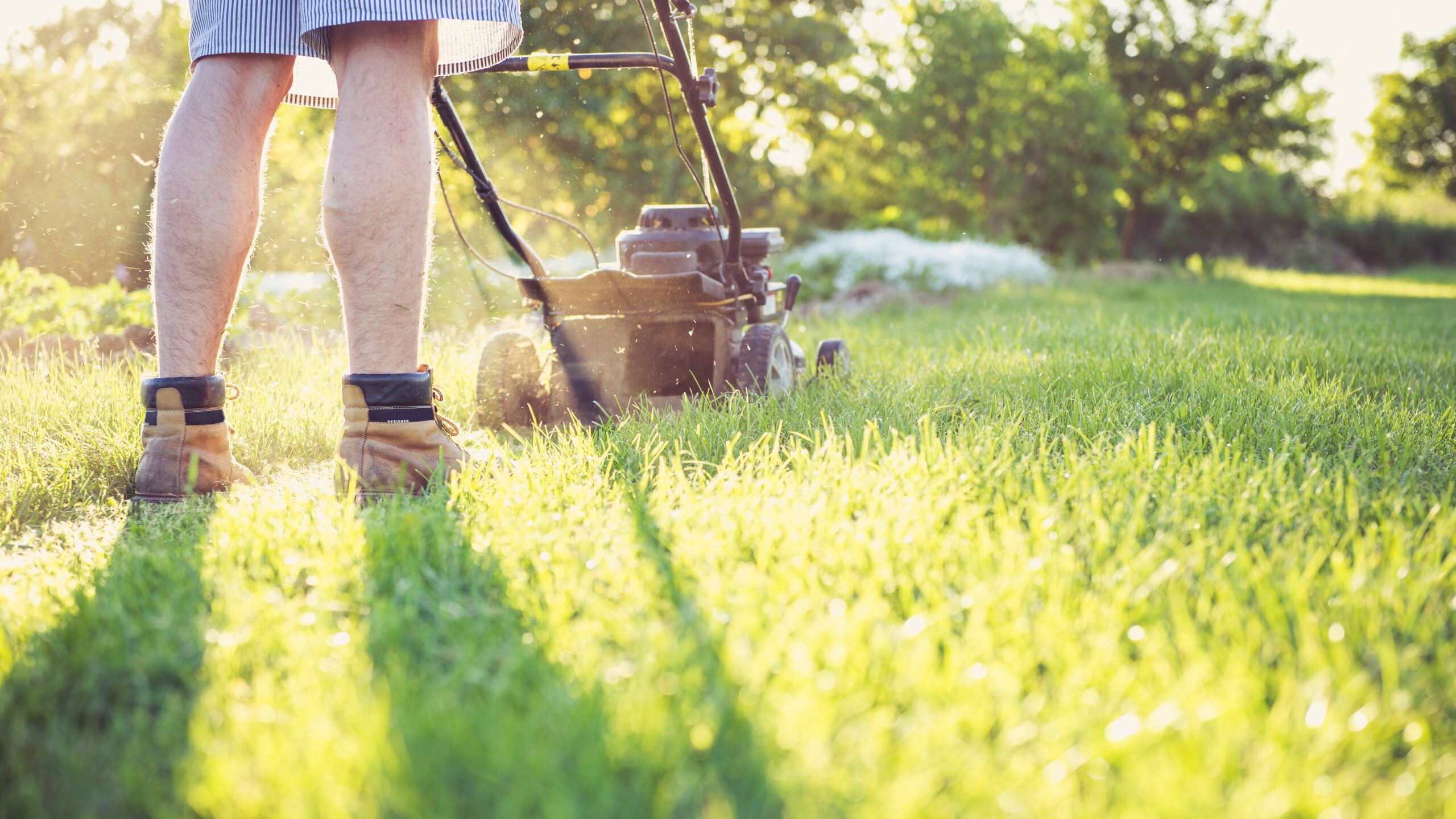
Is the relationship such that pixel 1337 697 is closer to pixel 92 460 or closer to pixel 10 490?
pixel 10 490

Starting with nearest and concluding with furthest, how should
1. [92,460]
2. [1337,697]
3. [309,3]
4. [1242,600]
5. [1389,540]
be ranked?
[1337,697] → [1242,600] → [1389,540] → [309,3] → [92,460]

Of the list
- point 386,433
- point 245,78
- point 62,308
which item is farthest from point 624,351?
point 62,308

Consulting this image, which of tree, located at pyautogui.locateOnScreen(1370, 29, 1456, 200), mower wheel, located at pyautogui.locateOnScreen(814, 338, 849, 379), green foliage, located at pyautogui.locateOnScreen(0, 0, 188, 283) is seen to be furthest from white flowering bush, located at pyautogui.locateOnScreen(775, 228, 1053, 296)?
tree, located at pyautogui.locateOnScreen(1370, 29, 1456, 200)

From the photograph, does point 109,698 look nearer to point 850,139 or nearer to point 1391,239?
point 850,139

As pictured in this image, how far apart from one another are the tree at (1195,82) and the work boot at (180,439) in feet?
72.7

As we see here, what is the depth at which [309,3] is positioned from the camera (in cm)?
164

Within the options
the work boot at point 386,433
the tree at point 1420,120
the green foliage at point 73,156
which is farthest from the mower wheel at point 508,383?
the tree at point 1420,120

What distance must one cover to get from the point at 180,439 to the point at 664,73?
1.35 meters

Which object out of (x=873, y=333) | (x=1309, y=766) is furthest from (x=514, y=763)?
(x=873, y=333)

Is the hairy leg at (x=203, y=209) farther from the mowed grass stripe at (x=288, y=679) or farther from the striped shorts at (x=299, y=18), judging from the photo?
the mowed grass stripe at (x=288, y=679)

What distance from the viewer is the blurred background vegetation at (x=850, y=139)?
5328 mm

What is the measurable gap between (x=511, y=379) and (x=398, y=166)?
39.0 inches

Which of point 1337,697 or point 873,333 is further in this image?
point 873,333

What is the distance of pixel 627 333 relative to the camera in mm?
2662
